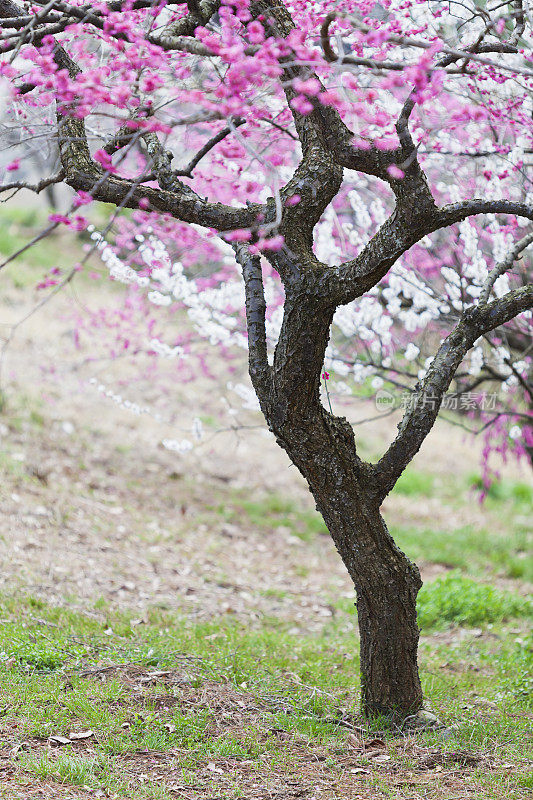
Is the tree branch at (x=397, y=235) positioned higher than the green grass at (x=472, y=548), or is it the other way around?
the tree branch at (x=397, y=235)

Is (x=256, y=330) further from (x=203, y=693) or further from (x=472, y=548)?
(x=472, y=548)

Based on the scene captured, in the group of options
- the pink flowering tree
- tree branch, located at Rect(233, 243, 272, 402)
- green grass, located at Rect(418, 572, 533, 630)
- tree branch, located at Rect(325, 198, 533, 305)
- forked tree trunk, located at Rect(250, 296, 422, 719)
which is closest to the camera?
the pink flowering tree

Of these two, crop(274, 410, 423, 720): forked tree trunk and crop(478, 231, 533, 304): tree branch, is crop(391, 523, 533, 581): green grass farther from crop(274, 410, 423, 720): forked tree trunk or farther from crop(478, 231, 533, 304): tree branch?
crop(478, 231, 533, 304): tree branch

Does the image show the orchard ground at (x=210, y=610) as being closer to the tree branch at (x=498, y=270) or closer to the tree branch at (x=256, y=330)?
the tree branch at (x=256, y=330)

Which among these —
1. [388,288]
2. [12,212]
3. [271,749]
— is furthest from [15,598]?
[12,212]

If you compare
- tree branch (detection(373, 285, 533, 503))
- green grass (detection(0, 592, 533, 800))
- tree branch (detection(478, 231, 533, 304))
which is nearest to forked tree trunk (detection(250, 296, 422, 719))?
tree branch (detection(373, 285, 533, 503))

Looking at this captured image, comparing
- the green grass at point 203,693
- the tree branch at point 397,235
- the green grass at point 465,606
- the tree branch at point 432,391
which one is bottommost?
the green grass at point 203,693

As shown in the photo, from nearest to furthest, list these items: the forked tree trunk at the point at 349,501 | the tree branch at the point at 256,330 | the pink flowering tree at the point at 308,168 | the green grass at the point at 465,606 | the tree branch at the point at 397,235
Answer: the pink flowering tree at the point at 308,168, the tree branch at the point at 397,235, the forked tree trunk at the point at 349,501, the tree branch at the point at 256,330, the green grass at the point at 465,606

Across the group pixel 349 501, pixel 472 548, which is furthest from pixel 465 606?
pixel 349 501

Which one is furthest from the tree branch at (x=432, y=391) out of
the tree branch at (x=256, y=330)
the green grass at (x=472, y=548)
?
the green grass at (x=472, y=548)

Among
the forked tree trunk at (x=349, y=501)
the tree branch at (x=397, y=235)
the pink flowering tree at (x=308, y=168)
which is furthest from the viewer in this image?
the forked tree trunk at (x=349, y=501)

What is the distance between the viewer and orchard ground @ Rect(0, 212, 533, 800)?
3.27 metres

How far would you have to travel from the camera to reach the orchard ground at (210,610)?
327 centimetres

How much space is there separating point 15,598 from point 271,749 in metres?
2.34
